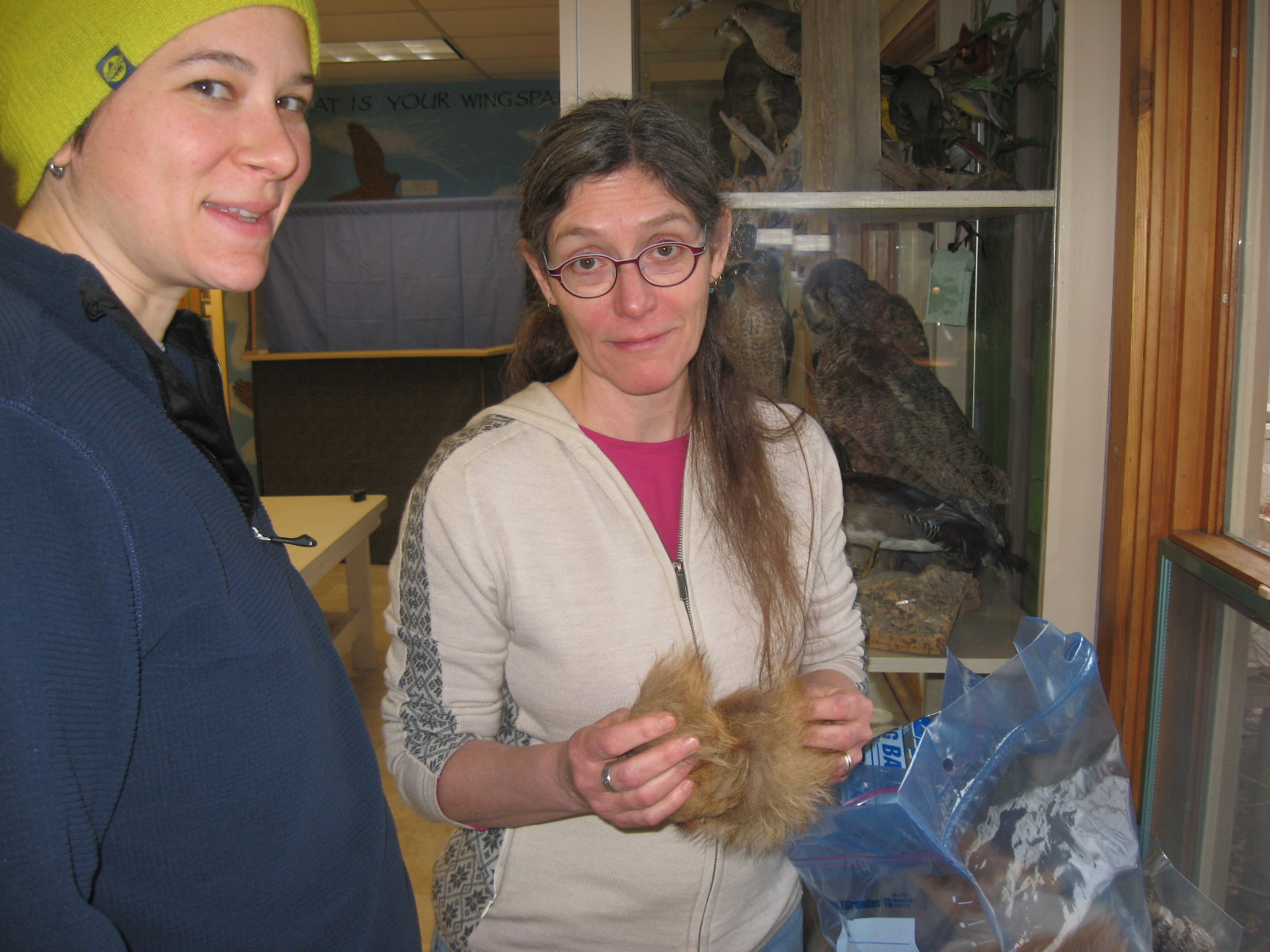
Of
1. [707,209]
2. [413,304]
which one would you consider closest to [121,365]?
[707,209]

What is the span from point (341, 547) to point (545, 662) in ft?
7.94

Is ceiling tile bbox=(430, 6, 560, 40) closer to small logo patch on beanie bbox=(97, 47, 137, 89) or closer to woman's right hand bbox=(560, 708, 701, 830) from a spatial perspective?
small logo patch on beanie bbox=(97, 47, 137, 89)

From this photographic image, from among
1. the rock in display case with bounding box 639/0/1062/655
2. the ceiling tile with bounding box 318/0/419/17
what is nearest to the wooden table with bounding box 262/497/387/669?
the rock in display case with bounding box 639/0/1062/655

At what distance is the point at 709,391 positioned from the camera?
115cm

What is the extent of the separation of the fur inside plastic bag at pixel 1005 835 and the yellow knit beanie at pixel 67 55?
0.83 metres

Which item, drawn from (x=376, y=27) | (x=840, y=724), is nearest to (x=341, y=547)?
(x=840, y=724)

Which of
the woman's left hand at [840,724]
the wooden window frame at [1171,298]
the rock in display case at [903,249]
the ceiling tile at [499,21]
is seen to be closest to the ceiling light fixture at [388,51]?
the ceiling tile at [499,21]

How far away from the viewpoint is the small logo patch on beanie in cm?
56

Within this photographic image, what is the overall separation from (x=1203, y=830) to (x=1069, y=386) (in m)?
0.75

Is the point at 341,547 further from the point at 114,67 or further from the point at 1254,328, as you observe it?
the point at 1254,328

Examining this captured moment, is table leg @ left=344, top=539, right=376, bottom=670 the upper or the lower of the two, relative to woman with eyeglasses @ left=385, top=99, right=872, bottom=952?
lower

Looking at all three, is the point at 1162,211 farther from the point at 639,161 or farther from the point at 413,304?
the point at 413,304

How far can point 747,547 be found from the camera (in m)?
1.02

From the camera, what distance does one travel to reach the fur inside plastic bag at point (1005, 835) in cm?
78
